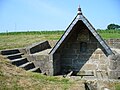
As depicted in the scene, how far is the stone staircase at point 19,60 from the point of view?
973 centimetres

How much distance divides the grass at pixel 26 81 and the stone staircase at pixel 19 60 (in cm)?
92

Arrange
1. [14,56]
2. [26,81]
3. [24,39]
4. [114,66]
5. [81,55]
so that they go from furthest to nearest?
[24,39], [81,55], [14,56], [114,66], [26,81]

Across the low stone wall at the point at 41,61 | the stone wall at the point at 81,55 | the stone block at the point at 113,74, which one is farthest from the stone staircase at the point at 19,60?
the stone block at the point at 113,74

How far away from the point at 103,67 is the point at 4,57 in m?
5.02

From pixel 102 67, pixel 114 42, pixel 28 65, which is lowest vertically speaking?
pixel 102 67

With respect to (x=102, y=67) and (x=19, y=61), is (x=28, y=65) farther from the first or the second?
(x=102, y=67)

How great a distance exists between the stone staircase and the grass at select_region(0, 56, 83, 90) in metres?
0.92

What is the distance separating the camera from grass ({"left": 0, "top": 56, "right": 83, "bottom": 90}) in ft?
22.9

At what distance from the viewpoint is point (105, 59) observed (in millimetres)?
10812

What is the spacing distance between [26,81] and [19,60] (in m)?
2.78

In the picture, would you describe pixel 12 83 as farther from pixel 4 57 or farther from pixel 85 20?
pixel 85 20

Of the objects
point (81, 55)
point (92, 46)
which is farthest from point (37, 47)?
point (92, 46)

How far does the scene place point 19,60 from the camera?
33.1ft

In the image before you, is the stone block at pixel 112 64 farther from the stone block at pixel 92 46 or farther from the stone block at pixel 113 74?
the stone block at pixel 92 46
